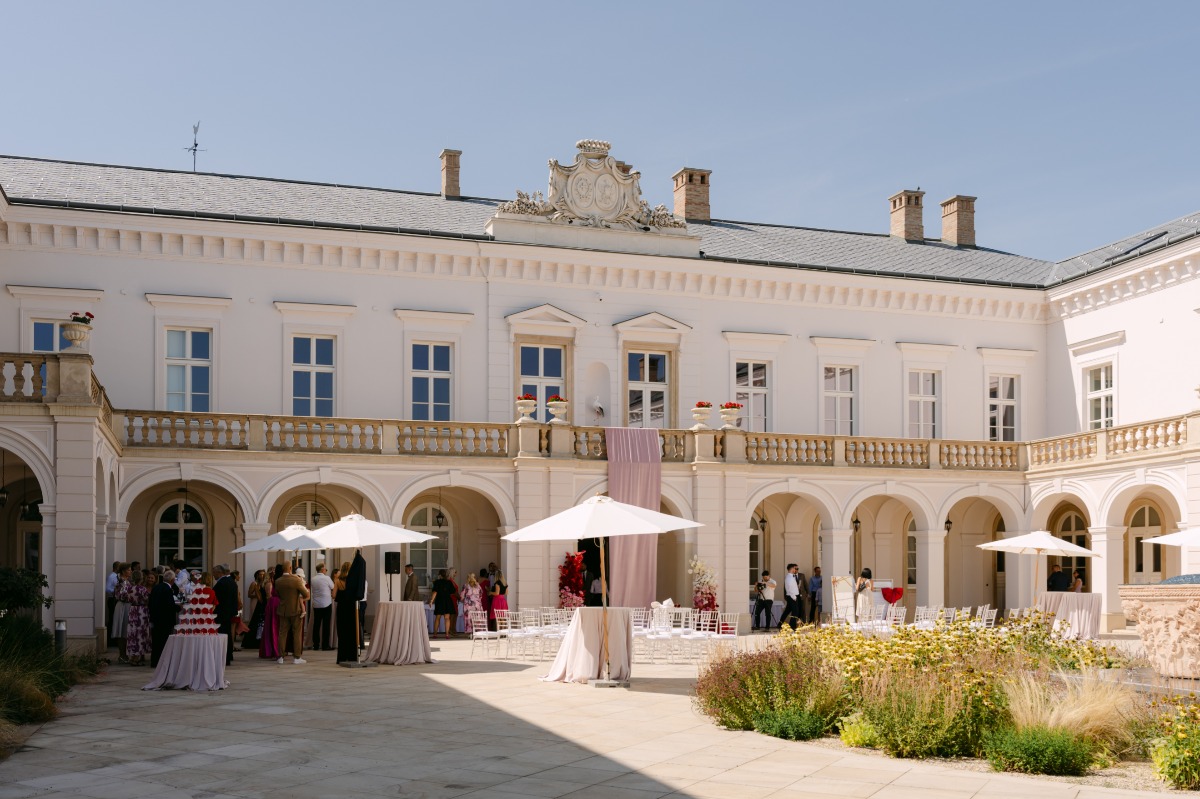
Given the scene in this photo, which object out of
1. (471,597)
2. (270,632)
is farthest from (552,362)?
(270,632)

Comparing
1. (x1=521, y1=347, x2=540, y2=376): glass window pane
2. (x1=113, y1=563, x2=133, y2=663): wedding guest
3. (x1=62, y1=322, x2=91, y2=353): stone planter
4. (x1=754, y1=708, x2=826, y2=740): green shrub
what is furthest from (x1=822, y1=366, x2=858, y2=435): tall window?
(x1=754, y1=708, x2=826, y2=740): green shrub

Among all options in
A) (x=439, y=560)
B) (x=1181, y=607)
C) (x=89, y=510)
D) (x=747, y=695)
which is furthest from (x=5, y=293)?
(x=1181, y=607)

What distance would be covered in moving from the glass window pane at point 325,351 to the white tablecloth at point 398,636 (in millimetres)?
9596

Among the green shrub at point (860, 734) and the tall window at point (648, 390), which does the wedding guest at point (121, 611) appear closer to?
the tall window at point (648, 390)

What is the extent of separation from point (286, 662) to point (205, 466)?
21.0 ft

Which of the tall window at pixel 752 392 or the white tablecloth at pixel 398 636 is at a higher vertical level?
the tall window at pixel 752 392

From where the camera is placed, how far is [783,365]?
3195 cm

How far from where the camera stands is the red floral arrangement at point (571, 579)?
27703 millimetres

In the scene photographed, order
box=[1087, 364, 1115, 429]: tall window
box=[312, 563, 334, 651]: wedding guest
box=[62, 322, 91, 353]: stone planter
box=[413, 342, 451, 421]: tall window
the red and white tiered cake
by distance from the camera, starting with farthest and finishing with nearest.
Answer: box=[1087, 364, 1115, 429]: tall window < box=[413, 342, 451, 421]: tall window < box=[312, 563, 334, 651]: wedding guest < box=[62, 322, 91, 353]: stone planter < the red and white tiered cake

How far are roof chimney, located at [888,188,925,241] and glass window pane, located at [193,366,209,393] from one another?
20510 millimetres

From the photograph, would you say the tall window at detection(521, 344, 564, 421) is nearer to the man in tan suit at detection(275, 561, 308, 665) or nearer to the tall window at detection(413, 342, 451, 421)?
A: the tall window at detection(413, 342, 451, 421)

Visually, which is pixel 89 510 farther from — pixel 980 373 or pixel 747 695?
pixel 980 373

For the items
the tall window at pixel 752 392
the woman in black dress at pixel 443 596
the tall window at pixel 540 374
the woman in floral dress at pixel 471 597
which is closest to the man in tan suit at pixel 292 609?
the woman in black dress at pixel 443 596

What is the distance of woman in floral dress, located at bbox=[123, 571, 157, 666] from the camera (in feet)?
67.6
